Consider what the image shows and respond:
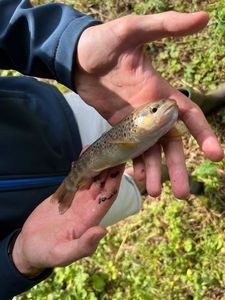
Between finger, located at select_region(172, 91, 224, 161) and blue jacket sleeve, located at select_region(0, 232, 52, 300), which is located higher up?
finger, located at select_region(172, 91, 224, 161)

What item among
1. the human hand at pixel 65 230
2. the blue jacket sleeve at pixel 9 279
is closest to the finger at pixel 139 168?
the human hand at pixel 65 230

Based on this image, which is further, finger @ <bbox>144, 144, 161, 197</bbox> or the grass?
the grass

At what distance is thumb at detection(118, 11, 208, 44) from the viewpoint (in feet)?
5.86

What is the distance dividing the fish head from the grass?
1285 mm

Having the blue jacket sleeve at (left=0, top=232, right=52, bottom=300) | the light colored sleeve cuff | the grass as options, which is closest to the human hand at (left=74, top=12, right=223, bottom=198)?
the light colored sleeve cuff

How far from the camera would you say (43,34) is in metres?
2.27

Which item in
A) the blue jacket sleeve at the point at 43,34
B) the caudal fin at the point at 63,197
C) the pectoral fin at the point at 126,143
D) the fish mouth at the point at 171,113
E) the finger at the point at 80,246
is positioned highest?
the blue jacket sleeve at the point at 43,34

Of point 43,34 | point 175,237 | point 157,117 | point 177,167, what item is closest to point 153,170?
→ point 177,167

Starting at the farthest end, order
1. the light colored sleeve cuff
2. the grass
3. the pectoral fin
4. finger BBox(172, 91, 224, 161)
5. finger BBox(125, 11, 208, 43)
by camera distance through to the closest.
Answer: the grass, the light colored sleeve cuff, the pectoral fin, finger BBox(172, 91, 224, 161), finger BBox(125, 11, 208, 43)

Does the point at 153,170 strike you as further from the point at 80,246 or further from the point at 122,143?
the point at 80,246

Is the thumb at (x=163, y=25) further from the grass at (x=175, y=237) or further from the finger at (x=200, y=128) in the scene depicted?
the grass at (x=175, y=237)

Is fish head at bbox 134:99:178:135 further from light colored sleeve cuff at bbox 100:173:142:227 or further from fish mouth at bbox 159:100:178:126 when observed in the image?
light colored sleeve cuff at bbox 100:173:142:227

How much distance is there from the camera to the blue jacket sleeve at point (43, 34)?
2205mm

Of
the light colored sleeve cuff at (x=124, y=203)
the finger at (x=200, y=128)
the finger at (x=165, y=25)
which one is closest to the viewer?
the finger at (x=165, y=25)
